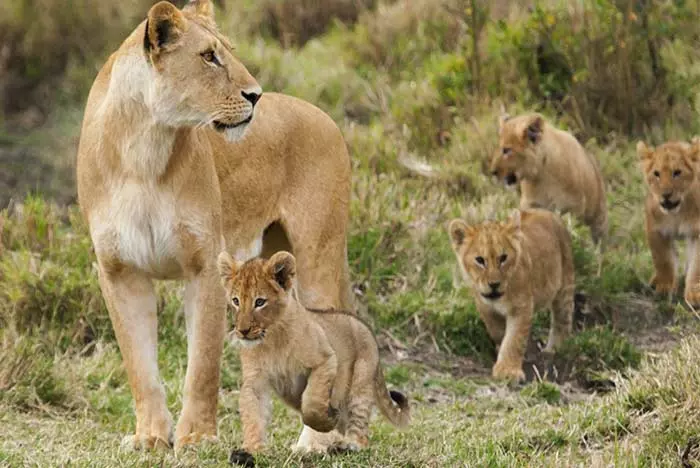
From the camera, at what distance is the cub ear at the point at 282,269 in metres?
5.84

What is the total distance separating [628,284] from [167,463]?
4.69 metres

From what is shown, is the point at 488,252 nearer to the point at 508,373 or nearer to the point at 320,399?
the point at 508,373

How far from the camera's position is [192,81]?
596 cm

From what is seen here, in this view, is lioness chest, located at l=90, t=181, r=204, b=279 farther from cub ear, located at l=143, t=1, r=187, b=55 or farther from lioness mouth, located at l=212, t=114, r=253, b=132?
cub ear, located at l=143, t=1, r=187, b=55

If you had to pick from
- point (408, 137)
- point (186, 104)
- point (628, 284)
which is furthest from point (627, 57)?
point (186, 104)

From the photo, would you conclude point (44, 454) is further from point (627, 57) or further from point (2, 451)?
point (627, 57)

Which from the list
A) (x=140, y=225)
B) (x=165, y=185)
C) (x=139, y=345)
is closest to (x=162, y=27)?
(x=165, y=185)

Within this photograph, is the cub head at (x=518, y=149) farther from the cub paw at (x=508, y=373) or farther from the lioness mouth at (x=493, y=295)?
the cub paw at (x=508, y=373)

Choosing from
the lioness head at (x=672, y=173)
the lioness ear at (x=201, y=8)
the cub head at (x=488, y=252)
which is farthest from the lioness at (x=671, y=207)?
the lioness ear at (x=201, y=8)

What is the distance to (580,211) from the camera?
10.3 m

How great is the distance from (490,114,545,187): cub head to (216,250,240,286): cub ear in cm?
462

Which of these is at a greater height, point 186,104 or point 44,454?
point 186,104

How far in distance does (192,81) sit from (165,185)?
40 centimetres

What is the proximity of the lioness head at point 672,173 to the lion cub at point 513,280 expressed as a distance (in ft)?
2.79
